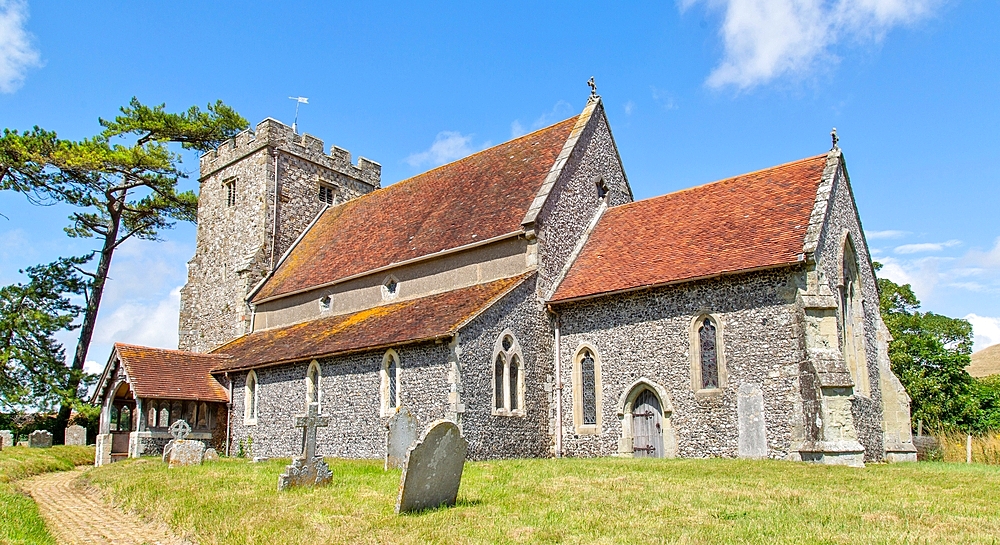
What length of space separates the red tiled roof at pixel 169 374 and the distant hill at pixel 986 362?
197 feet

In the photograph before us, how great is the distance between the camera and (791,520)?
920 cm

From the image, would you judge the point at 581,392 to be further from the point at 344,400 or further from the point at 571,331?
the point at 344,400

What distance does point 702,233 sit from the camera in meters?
19.9

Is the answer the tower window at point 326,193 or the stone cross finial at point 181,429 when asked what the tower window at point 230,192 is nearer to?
the tower window at point 326,193

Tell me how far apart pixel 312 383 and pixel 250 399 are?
325 centimetres

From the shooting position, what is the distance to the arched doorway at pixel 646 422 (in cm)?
1825

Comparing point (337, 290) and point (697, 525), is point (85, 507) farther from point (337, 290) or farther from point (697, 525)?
point (337, 290)

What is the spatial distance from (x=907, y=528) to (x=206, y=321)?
→ 88.1 ft

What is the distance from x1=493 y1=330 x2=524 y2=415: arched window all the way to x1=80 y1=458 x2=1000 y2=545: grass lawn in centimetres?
365

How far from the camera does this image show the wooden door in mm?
18516

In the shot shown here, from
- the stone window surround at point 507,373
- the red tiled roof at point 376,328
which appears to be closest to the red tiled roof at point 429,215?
the red tiled roof at point 376,328

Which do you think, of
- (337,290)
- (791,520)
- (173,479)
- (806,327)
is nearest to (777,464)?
(806,327)

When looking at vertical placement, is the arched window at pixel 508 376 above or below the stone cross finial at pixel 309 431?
above

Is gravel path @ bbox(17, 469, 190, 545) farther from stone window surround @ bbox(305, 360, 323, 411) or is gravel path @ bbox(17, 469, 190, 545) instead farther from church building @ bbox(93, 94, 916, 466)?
church building @ bbox(93, 94, 916, 466)
